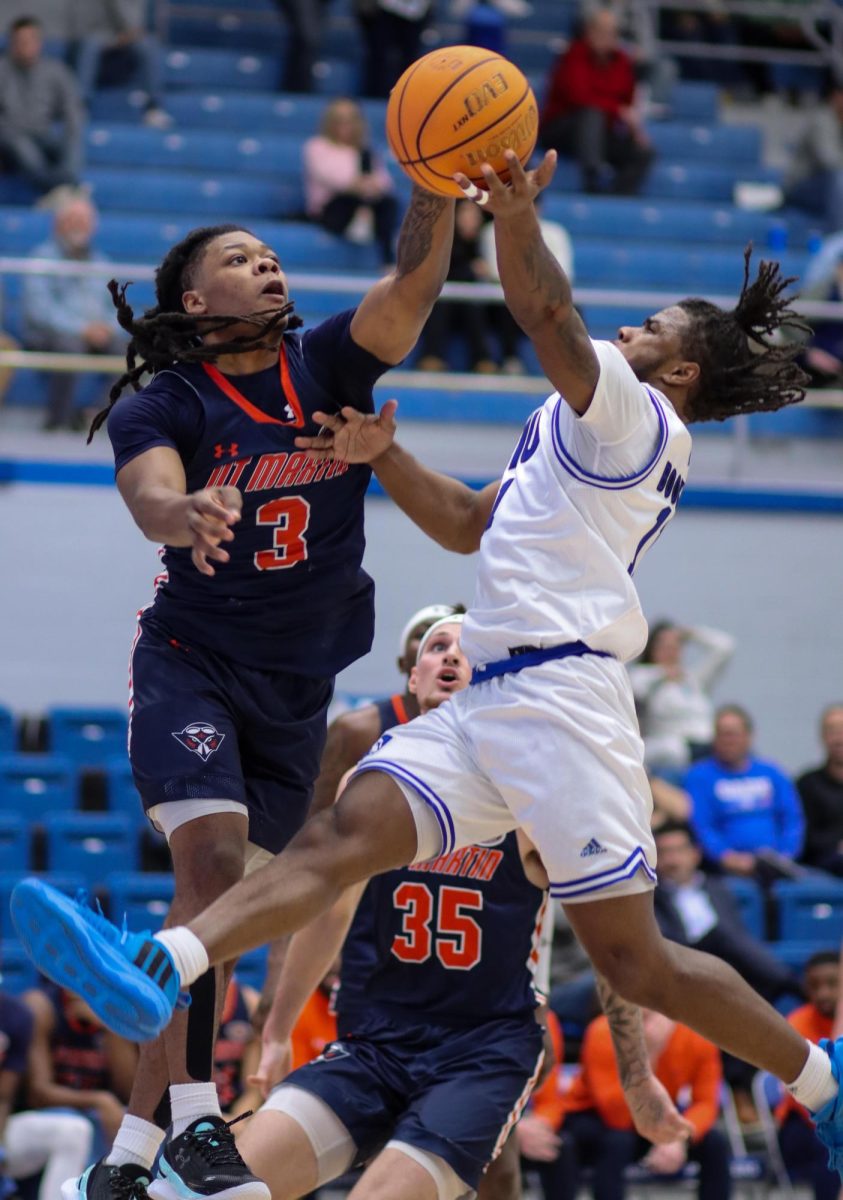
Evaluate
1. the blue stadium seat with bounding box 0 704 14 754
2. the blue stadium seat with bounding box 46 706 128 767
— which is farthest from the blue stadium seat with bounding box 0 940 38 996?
the blue stadium seat with bounding box 46 706 128 767

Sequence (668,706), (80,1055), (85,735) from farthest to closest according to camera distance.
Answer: (668,706) < (85,735) < (80,1055)

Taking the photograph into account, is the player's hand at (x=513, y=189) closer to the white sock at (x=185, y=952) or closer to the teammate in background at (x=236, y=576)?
the teammate in background at (x=236, y=576)

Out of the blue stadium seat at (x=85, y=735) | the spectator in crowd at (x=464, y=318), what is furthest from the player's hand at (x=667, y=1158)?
the spectator in crowd at (x=464, y=318)

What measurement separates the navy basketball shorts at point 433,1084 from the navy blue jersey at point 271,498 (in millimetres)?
1360

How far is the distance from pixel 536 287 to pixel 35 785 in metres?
6.83

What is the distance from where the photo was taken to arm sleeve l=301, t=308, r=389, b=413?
525 centimetres

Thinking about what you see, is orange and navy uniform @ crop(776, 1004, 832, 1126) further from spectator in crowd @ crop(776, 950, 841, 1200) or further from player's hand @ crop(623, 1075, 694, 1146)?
player's hand @ crop(623, 1075, 694, 1146)

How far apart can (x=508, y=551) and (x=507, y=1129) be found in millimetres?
2001

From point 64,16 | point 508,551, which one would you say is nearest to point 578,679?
point 508,551

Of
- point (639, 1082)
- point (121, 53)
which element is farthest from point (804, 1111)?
point (121, 53)

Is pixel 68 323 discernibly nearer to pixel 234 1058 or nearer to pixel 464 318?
pixel 464 318

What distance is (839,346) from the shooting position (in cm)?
1344

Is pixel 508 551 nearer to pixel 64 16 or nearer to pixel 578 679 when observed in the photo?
pixel 578 679

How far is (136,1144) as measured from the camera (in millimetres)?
4969
